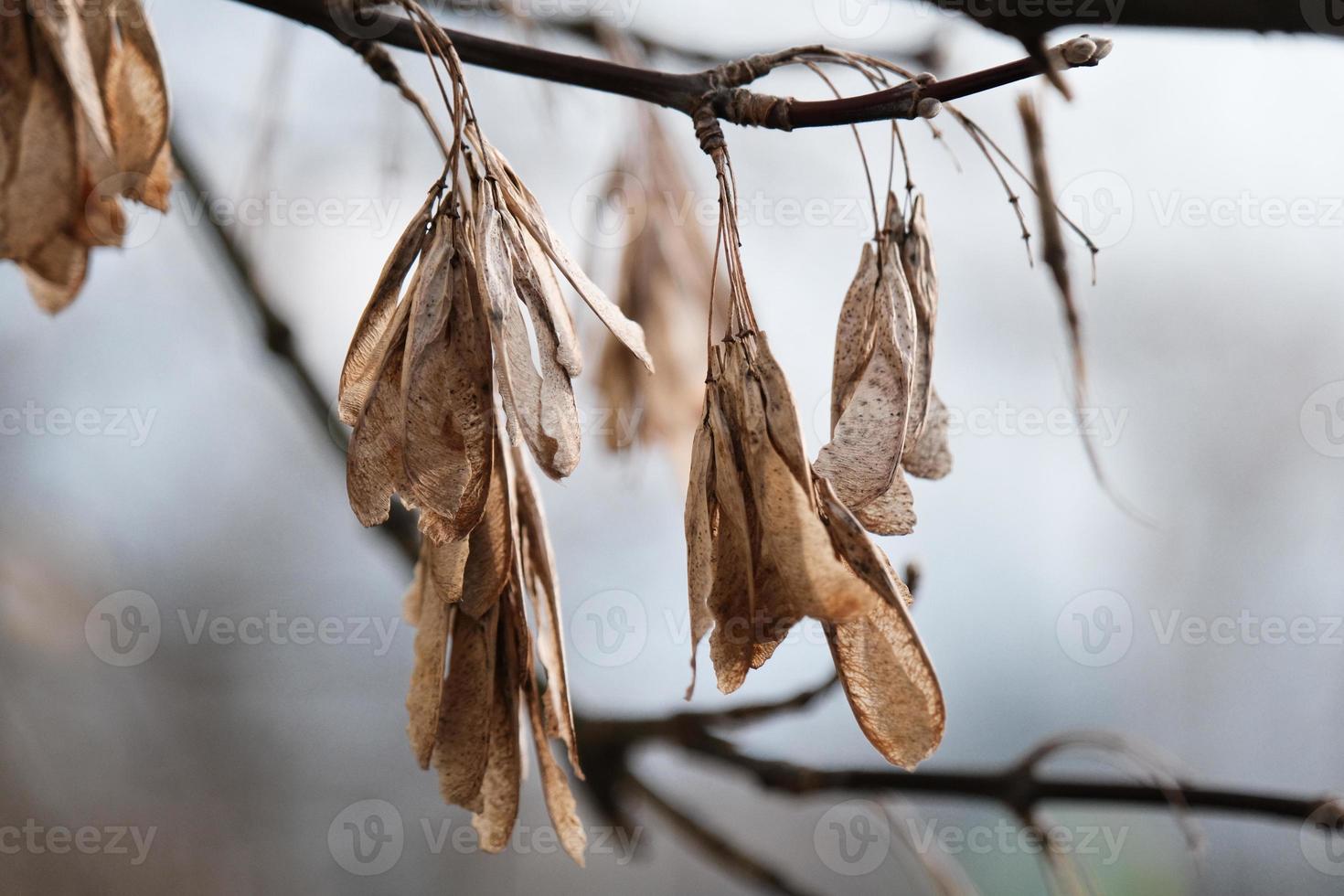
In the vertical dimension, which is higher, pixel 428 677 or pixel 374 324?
pixel 374 324

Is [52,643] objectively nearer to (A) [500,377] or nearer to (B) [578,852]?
(B) [578,852]

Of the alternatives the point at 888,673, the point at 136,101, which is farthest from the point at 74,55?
the point at 888,673

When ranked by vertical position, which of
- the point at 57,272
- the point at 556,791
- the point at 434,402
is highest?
the point at 57,272

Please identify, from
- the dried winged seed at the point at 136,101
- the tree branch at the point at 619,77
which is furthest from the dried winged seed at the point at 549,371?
the dried winged seed at the point at 136,101

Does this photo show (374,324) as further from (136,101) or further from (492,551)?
(136,101)

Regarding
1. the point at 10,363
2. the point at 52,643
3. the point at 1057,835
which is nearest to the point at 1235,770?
the point at 1057,835

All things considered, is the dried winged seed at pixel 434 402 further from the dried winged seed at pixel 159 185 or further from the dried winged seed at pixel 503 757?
the dried winged seed at pixel 159 185

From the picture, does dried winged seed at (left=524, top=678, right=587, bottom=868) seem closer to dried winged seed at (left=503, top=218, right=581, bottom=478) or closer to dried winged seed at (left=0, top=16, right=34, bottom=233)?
dried winged seed at (left=503, top=218, right=581, bottom=478)
